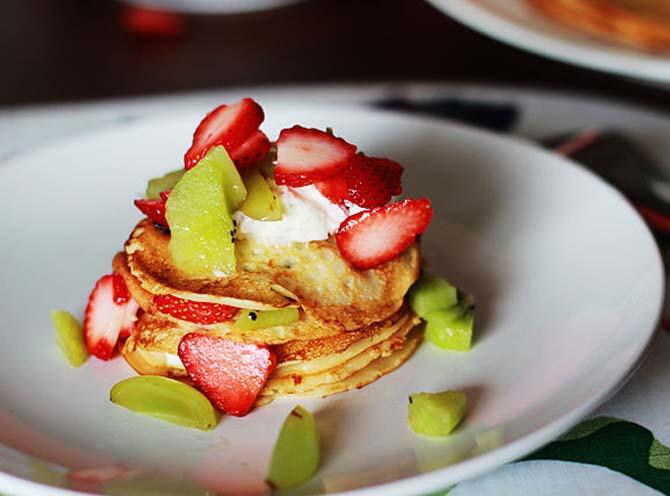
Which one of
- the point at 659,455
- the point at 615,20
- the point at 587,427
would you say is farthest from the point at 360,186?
the point at 615,20

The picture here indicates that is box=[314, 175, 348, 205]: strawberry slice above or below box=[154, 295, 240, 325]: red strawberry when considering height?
above

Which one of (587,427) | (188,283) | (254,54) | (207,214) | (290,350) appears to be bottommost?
(254,54)

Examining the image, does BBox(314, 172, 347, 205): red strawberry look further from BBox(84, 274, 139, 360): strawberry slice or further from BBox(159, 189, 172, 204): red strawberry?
BBox(84, 274, 139, 360): strawberry slice

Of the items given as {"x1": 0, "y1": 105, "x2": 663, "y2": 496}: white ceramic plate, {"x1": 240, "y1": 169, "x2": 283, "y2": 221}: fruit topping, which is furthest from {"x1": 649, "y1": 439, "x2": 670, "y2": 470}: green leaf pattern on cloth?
{"x1": 240, "y1": 169, "x2": 283, "y2": 221}: fruit topping

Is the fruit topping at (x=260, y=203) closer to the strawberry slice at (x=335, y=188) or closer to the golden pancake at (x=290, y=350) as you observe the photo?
the strawberry slice at (x=335, y=188)

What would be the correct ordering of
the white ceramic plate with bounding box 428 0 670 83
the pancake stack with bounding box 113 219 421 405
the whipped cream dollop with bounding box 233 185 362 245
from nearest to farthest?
the pancake stack with bounding box 113 219 421 405 → the whipped cream dollop with bounding box 233 185 362 245 → the white ceramic plate with bounding box 428 0 670 83

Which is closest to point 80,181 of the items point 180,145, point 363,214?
point 180,145

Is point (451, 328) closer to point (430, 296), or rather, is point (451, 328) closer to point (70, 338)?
point (430, 296)

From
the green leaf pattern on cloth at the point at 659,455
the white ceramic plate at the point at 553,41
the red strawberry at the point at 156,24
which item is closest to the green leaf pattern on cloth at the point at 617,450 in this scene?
the green leaf pattern on cloth at the point at 659,455
